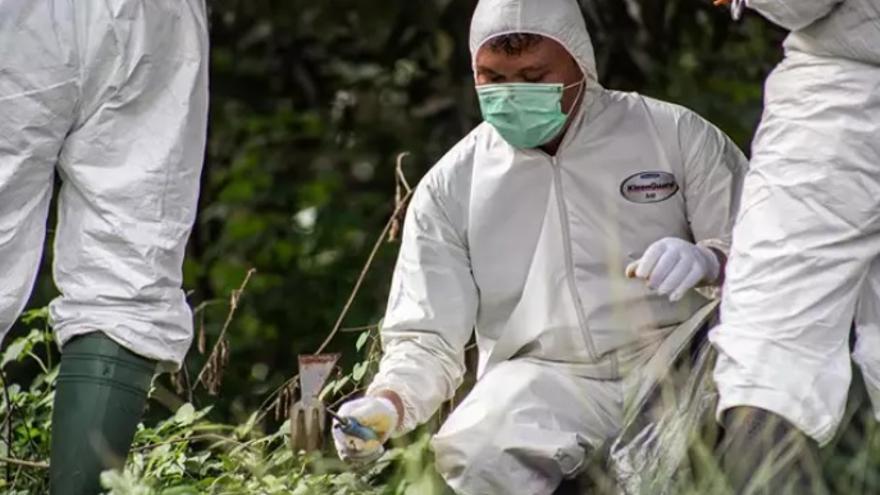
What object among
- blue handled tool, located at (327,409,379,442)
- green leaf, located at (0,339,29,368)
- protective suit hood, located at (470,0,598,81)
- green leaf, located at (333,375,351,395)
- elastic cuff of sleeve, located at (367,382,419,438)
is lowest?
green leaf, located at (0,339,29,368)

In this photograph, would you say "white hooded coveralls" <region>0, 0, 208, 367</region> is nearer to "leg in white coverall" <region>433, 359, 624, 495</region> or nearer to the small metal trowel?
the small metal trowel

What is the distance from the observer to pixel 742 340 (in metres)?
4.59

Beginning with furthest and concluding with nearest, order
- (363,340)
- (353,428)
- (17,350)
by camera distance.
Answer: (17,350) → (363,340) → (353,428)

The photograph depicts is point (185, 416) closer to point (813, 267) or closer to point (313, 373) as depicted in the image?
point (313, 373)

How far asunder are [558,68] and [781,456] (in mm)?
968

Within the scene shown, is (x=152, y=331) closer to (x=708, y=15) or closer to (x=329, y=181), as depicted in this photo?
(x=708, y=15)

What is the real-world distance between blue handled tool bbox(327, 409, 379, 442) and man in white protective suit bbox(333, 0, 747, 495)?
0.12 m

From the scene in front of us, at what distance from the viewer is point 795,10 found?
15.2 ft

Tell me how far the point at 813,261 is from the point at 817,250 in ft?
0.06

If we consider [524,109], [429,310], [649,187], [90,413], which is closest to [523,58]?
[524,109]

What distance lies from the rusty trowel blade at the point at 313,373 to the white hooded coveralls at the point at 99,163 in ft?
0.86

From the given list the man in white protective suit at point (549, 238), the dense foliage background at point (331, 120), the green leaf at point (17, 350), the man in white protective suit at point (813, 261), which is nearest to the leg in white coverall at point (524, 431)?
the man in white protective suit at point (549, 238)

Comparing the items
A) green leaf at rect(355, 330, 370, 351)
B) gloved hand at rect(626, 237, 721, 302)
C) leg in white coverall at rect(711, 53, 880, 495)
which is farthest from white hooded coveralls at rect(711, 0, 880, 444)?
green leaf at rect(355, 330, 370, 351)

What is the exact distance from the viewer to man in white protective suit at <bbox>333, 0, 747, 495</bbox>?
16.5 feet
